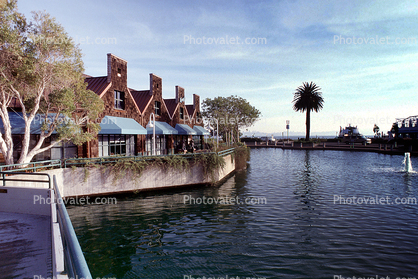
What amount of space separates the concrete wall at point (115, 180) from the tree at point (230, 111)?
976 inches

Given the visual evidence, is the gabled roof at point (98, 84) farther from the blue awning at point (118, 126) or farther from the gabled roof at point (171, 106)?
the gabled roof at point (171, 106)

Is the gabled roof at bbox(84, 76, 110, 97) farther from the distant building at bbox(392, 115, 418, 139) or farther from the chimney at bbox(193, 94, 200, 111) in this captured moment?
the distant building at bbox(392, 115, 418, 139)

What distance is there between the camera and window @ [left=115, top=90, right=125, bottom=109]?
2206 centimetres

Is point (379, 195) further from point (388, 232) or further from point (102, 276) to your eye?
point (102, 276)

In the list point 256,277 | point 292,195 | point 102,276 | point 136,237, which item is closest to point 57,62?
point 136,237

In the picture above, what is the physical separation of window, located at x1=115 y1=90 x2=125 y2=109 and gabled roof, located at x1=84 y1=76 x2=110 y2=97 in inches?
55.8

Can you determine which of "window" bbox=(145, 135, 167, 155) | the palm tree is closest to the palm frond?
the palm tree

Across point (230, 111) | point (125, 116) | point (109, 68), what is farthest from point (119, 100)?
point (230, 111)

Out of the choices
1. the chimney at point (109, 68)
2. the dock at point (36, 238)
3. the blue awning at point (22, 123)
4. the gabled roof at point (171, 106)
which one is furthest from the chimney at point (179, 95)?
the dock at point (36, 238)

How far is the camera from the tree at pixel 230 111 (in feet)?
142

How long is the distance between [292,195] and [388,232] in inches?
241

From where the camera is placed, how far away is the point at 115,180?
51.1 feet

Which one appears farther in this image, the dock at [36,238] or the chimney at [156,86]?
the chimney at [156,86]

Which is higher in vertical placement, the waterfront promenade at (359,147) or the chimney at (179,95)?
the chimney at (179,95)
